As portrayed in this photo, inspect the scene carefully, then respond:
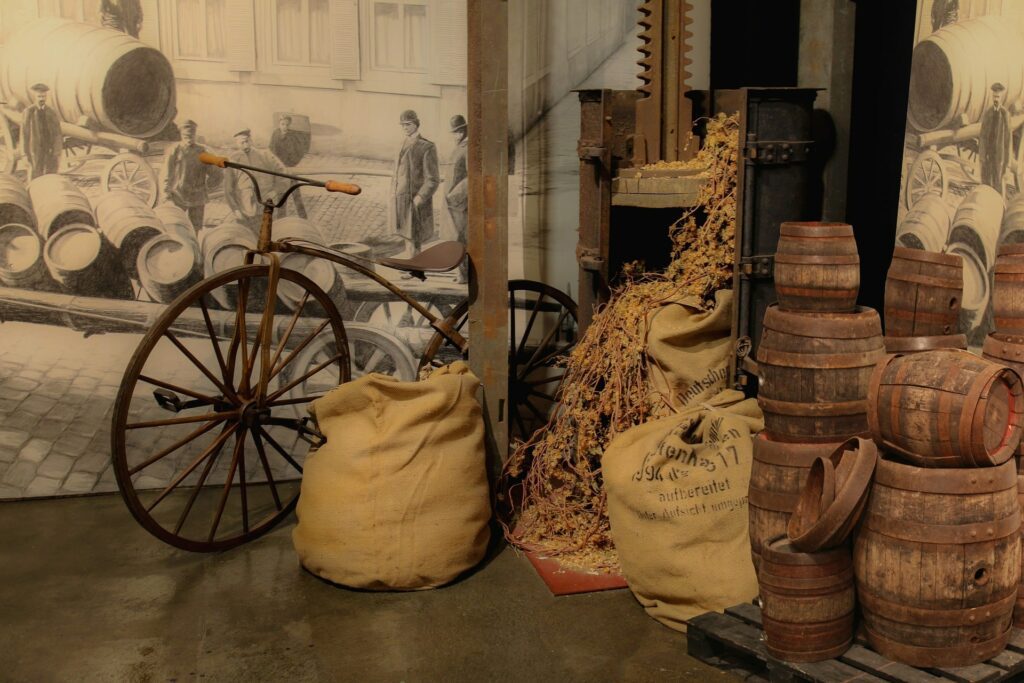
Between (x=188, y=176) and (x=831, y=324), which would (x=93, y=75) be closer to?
(x=188, y=176)

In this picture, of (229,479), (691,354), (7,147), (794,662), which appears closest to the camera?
(794,662)

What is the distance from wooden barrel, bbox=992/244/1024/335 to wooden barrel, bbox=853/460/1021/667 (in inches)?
18.3

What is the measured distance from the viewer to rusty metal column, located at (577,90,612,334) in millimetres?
5012

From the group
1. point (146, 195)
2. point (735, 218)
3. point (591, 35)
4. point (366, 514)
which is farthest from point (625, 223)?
point (146, 195)

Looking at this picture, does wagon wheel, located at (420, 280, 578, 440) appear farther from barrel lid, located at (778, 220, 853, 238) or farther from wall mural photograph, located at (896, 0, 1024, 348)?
barrel lid, located at (778, 220, 853, 238)

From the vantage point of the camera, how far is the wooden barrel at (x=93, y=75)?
5262mm

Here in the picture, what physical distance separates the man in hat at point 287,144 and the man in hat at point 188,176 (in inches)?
12.0

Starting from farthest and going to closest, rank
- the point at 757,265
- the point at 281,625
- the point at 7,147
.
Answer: the point at 7,147
the point at 757,265
the point at 281,625

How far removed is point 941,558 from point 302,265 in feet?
11.4

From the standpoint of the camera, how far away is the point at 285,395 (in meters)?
5.85

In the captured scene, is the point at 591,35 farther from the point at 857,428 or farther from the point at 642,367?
the point at 857,428

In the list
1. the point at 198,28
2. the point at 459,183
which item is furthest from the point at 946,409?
the point at 198,28

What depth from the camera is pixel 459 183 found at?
5.82m

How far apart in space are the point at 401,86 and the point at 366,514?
223cm
